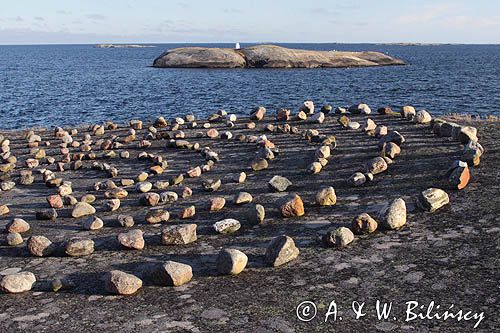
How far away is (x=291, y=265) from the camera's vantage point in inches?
305

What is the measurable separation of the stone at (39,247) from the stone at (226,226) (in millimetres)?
3058

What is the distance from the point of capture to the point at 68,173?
53.8 ft

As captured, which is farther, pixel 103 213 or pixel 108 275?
pixel 103 213

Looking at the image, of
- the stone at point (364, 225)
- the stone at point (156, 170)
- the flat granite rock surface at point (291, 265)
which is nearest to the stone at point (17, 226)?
the flat granite rock surface at point (291, 265)

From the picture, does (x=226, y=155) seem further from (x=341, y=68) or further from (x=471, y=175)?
(x=341, y=68)

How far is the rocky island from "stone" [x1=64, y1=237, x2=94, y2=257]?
116 metres

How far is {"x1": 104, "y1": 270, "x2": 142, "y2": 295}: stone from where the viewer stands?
707 centimetres

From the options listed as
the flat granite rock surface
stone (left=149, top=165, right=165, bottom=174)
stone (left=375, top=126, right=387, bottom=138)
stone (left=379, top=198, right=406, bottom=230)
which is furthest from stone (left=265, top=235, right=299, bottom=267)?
stone (left=375, top=126, right=387, bottom=138)

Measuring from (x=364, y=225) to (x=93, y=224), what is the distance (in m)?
5.60

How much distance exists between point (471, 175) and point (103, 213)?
8732 mm

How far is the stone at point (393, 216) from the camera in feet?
28.8

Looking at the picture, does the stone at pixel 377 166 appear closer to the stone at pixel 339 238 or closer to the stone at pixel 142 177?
the stone at pixel 339 238

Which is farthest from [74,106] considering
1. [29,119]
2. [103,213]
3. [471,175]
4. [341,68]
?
[341,68]

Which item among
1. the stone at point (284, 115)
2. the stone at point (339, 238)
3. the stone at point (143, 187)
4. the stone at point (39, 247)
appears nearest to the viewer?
the stone at point (339, 238)
